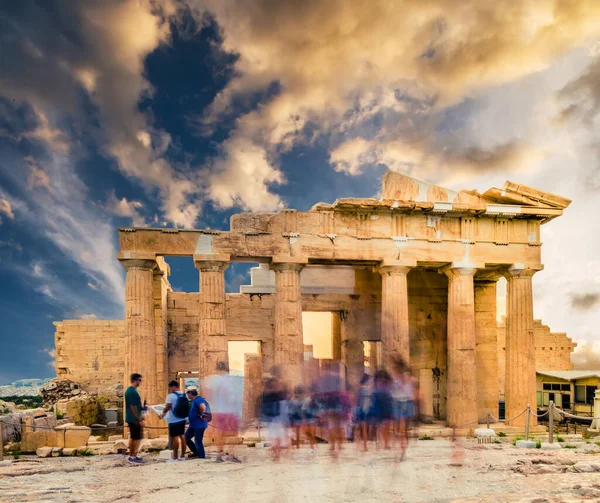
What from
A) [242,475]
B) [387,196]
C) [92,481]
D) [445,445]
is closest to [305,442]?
[445,445]

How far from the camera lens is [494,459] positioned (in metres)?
9.61

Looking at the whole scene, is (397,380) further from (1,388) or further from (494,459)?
(1,388)

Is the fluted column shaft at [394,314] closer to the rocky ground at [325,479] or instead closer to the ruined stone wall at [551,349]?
the rocky ground at [325,479]

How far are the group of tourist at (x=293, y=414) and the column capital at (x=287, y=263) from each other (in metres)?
2.84

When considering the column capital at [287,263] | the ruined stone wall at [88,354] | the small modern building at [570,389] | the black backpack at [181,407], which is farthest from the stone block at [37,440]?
the small modern building at [570,389]

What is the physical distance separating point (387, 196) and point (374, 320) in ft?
17.1

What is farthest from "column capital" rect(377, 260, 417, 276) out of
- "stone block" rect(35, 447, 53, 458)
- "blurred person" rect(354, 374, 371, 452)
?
"stone block" rect(35, 447, 53, 458)

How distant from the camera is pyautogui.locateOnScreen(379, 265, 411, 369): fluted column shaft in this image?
14711 mm

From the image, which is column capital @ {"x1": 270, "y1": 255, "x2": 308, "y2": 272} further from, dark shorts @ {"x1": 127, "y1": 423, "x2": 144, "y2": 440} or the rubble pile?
the rubble pile

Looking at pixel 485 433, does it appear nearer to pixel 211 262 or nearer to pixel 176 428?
pixel 176 428

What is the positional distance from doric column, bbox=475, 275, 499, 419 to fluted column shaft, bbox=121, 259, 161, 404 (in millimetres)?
11273

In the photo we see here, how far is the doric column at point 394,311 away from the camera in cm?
1471

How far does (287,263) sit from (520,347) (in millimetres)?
7628

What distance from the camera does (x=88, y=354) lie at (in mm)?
23062
